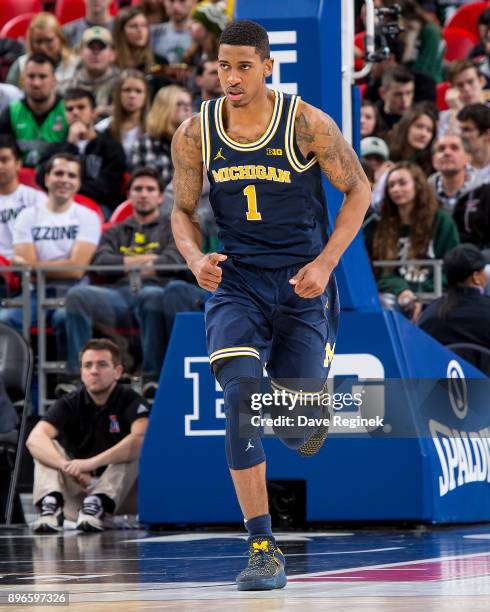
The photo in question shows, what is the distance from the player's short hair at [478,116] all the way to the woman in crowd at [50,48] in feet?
17.0

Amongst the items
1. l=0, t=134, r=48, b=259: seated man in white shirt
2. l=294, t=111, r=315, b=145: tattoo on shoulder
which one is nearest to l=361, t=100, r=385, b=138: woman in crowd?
l=0, t=134, r=48, b=259: seated man in white shirt

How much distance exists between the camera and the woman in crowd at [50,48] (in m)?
15.7

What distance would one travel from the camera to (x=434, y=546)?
22.2ft

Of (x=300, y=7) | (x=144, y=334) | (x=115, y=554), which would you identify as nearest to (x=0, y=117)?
(x=144, y=334)

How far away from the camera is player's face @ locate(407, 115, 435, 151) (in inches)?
512

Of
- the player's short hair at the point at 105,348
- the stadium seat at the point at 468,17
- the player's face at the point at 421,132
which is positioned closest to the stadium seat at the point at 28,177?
the player's face at the point at 421,132

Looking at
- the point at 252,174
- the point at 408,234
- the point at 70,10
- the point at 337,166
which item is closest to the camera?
the point at 252,174

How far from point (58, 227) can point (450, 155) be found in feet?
11.3

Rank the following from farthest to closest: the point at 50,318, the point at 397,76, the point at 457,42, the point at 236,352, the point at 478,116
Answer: the point at 457,42 < the point at 397,76 < the point at 478,116 < the point at 50,318 < the point at 236,352

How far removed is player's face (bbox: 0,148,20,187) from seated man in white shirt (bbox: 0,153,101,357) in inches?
23.3

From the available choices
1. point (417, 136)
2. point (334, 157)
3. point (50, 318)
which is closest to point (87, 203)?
point (50, 318)

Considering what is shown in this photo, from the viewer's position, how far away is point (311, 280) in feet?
17.8

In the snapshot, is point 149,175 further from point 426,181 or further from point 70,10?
point 70,10

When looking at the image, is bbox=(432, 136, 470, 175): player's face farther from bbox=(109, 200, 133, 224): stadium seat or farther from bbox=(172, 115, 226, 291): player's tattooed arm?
bbox=(172, 115, 226, 291): player's tattooed arm
